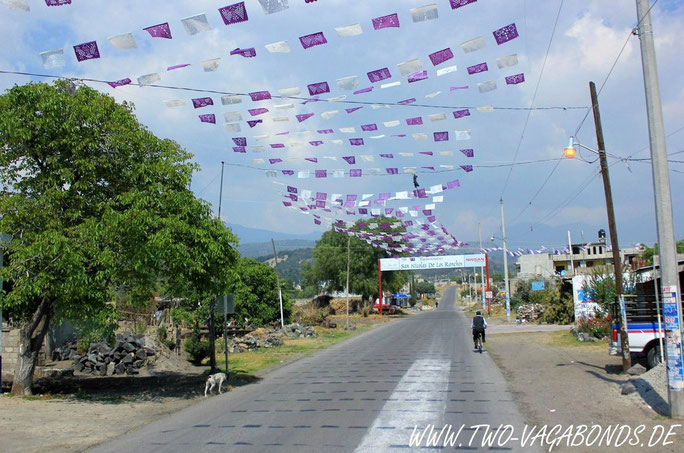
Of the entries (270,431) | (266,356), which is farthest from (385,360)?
(270,431)

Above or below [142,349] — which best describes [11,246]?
above

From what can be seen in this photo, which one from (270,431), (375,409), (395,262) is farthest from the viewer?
(395,262)

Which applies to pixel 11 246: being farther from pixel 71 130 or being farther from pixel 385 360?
pixel 385 360

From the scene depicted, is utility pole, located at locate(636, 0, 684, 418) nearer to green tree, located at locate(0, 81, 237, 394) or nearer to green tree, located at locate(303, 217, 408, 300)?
green tree, located at locate(0, 81, 237, 394)

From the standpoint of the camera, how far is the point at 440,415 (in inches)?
418

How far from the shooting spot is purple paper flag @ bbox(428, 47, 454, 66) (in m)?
11.2

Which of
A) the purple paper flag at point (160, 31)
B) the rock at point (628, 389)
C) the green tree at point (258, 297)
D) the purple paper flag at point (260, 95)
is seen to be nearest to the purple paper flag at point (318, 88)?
the purple paper flag at point (260, 95)

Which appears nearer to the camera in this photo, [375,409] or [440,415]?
[440,415]

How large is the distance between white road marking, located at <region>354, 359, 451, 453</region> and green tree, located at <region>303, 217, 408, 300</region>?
65783 millimetres

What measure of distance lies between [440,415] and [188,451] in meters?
4.44

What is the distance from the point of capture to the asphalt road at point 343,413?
8.73 meters

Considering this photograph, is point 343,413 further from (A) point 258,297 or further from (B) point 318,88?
(A) point 258,297

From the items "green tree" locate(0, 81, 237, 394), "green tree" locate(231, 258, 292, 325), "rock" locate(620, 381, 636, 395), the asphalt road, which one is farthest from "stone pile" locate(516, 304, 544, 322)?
"green tree" locate(0, 81, 237, 394)

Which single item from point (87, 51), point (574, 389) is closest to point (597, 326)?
point (574, 389)
